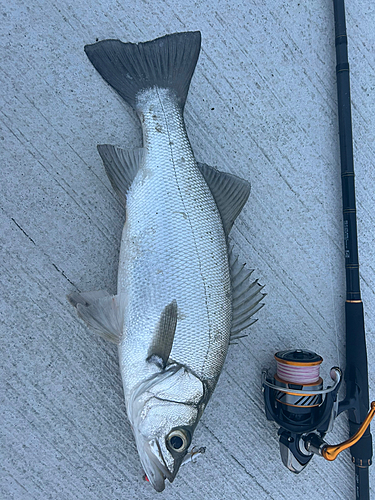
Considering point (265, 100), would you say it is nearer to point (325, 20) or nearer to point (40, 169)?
point (325, 20)

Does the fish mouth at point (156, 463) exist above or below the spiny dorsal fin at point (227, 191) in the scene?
below

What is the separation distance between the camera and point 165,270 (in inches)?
41.3

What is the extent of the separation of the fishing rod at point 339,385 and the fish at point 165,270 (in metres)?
0.30

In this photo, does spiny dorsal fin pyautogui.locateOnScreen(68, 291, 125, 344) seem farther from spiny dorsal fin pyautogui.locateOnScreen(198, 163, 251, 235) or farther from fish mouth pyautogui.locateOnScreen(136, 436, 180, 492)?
spiny dorsal fin pyautogui.locateOnScreen(198, 163, 251, 235)

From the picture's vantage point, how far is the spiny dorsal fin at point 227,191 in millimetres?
1183

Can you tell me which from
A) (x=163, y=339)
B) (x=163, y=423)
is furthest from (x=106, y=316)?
(x=163, y=423)

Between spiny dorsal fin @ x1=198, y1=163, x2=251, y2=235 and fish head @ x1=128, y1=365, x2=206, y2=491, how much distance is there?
54 centimetres

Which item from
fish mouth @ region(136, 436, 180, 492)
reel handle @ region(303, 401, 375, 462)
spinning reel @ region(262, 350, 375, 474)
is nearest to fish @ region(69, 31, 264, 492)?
fish mouth @ region(136, 436, 180, 492)

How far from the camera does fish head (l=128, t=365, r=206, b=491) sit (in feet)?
3.28

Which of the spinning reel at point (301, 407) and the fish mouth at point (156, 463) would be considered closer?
the fish mouth at point (156, 463)

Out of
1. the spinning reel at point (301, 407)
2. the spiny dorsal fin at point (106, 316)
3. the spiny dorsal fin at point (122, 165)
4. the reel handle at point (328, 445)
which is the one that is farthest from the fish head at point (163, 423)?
the spiny dorsal fin at point (122, 165)

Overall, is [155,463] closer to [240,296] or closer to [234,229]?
[240,296]

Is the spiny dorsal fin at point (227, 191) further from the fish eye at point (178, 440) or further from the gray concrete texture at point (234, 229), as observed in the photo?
the fish eye at point (178, 440)

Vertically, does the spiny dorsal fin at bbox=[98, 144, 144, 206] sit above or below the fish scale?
above
